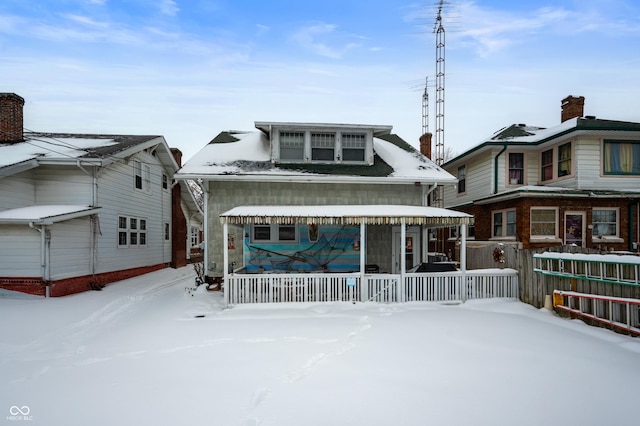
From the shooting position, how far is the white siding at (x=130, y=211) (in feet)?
43.6

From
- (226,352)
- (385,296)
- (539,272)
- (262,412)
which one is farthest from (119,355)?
(539,272)

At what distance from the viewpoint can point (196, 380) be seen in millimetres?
4809

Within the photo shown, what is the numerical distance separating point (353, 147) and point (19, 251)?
1268 centimetres

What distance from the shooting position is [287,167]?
41.5 feet

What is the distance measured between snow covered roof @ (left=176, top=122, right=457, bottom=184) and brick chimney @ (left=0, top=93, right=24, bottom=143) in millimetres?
8816

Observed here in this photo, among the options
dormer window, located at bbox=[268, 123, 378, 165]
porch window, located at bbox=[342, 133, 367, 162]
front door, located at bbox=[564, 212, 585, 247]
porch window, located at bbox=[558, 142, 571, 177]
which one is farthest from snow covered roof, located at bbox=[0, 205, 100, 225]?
porch window, located at bbox=[558, 142, 571, 177]

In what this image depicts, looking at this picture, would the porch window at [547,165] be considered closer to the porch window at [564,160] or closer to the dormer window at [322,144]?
the porch window at [564,160]

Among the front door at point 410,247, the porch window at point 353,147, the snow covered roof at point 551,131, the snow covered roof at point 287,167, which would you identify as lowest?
the front door at point 410,247

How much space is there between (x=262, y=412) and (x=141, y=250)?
15059 millimetres

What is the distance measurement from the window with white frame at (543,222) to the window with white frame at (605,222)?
179 cm

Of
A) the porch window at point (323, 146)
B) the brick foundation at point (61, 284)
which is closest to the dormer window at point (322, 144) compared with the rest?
the porch window at point (323, 146)

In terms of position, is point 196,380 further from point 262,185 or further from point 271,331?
point 262,185

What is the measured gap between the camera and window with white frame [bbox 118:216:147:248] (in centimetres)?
1461

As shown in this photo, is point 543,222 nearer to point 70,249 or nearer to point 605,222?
point 605,222
